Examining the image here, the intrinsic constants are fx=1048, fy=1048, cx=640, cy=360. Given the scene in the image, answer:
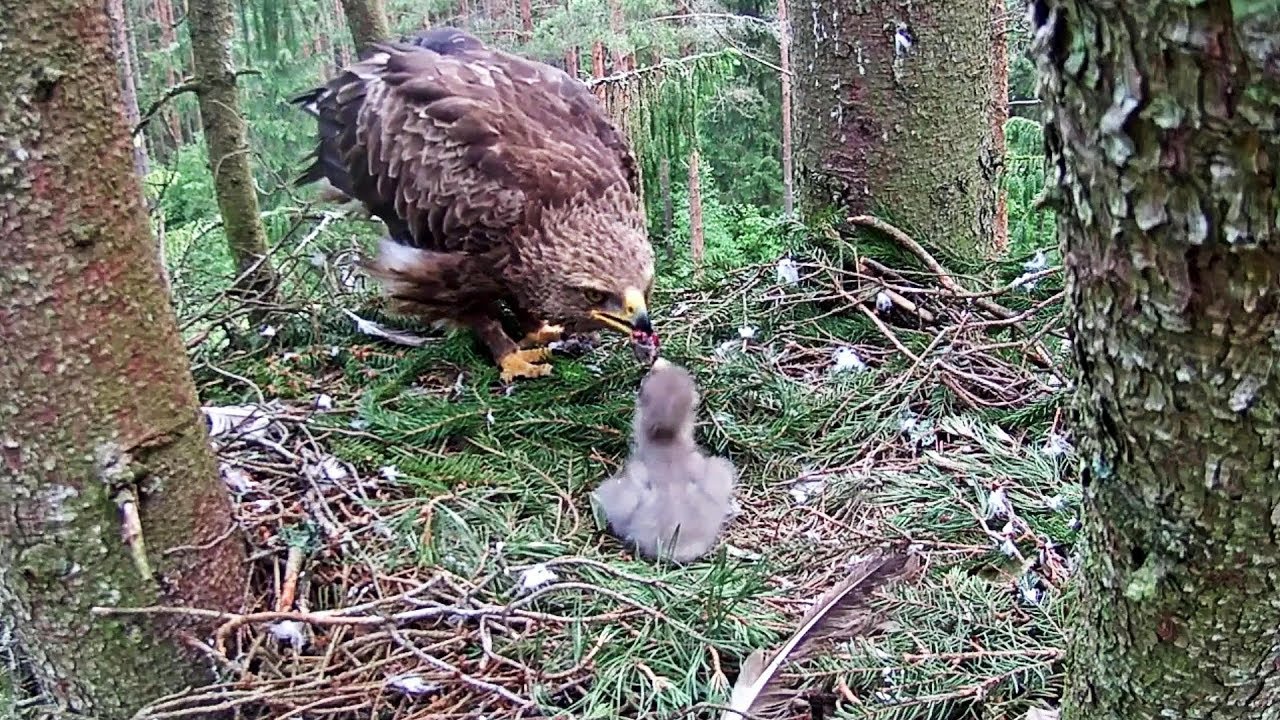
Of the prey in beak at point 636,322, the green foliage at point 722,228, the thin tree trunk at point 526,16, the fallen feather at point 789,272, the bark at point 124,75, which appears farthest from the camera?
the thin tree trunk at point 526,16

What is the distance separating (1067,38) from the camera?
0.98 metres

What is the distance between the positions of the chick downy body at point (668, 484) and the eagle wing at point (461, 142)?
32.2 inches

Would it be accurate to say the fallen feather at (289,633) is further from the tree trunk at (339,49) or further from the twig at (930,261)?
the tree trunk at (339,49)

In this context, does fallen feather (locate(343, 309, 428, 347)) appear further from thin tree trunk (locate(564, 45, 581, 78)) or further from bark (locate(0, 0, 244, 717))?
thin tree trunk (locate(564, 45, 581, 78))

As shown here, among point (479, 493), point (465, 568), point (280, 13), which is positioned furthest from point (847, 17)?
point (280, 13)

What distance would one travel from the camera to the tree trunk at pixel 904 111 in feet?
11.9

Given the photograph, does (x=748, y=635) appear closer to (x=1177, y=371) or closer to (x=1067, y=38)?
(x=1177, y=371)

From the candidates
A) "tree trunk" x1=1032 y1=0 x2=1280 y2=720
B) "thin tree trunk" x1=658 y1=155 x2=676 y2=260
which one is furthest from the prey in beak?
"thin tree trunk" x1=658 y1=155 x2=676 y2=260

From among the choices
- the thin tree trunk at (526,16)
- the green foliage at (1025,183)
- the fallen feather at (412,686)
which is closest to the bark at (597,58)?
the thin tree trunk at (526,16)

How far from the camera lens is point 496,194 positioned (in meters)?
3.36

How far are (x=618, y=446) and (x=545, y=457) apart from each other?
0.76 feet

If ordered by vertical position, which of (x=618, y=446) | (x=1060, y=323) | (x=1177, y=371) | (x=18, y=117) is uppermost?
(x=18, y=117)

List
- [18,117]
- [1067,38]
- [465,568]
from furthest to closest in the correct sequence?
1. [465,568]
2. [18,117]
3. [1067,38]

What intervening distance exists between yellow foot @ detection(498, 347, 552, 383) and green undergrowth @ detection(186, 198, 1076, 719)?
7cm
